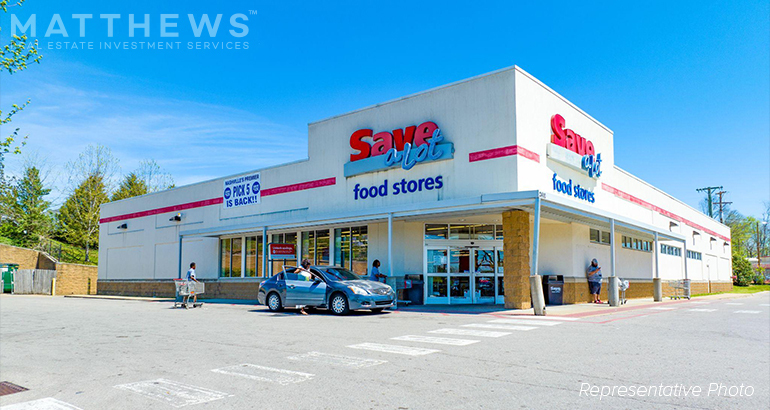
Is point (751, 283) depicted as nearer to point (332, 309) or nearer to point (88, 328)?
point (332, 309)

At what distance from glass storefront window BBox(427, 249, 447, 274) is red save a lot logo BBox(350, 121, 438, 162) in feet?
13.8

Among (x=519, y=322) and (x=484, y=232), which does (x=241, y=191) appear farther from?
(x=519, y=322)

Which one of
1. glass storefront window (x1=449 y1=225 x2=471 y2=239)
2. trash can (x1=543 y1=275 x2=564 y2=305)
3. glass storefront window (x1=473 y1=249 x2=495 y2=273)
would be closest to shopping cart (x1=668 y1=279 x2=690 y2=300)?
trash can (x1=543 y1=275 x2=564 y2=305)

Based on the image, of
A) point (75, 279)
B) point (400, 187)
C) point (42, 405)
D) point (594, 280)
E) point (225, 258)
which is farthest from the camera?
point (75, 279)

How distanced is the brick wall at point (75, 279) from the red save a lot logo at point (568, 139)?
35.1 m

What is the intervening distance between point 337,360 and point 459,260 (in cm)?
1394

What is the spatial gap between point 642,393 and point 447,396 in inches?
83.3

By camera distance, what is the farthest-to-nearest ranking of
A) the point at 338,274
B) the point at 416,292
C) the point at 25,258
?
1. the point at 25,258
2. the point at 416,292
3. the point at 338,274

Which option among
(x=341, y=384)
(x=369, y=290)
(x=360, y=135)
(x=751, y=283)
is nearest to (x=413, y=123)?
(x=360, y=135)

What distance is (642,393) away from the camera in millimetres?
5922

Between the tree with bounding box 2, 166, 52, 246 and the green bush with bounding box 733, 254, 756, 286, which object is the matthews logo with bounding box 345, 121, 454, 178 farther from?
the green bush with bounding box 733, 254, 756, 286

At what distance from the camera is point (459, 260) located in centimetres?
2145

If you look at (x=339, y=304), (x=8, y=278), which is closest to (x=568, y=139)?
(x=339, y=304)

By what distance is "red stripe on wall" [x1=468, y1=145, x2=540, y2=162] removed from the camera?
58.3ft
